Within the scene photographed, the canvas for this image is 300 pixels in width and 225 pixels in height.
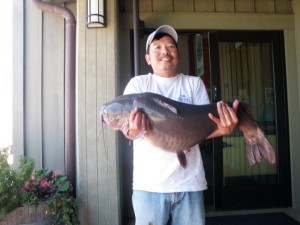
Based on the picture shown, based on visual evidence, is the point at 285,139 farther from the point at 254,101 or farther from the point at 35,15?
the point at 35,15

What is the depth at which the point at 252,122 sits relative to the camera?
1688mm

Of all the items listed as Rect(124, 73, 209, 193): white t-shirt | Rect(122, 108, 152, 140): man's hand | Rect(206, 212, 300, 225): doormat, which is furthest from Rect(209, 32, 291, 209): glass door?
Rect(122, 108, 152, 140): man's hand

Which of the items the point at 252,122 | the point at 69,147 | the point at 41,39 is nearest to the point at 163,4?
the point at 41,39

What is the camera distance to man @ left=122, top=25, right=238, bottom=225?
169 centimetres

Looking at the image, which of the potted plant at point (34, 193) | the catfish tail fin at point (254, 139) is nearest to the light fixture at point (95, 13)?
the potted plant at point (34, 193)

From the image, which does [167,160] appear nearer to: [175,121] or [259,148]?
[175,121]

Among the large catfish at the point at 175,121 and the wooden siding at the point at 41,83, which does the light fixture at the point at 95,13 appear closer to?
the wooden siding at the point at 41,83

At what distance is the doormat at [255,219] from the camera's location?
3941 mm

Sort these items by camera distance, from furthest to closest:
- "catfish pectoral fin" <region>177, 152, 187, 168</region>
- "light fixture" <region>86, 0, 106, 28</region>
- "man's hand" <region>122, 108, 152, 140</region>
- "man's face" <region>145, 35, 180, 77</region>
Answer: "light fixture" <region>86, 0, 106, 28</region>
"man's face" <region>145, 35, 180, 77</region>
"catfish pectoral fin" <region>177, 152, 187, 168</region>
"man's hand" <region>122, 108, 152, 140</region>

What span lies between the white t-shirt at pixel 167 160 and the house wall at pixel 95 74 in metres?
1.52

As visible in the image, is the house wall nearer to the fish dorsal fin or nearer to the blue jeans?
the blue jeans

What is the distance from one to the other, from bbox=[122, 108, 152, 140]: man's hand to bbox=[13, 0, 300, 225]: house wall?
1676 mm

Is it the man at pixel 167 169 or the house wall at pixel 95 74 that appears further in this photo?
the house wall at pixel 95 74

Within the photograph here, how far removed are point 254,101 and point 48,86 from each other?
2.91 m
